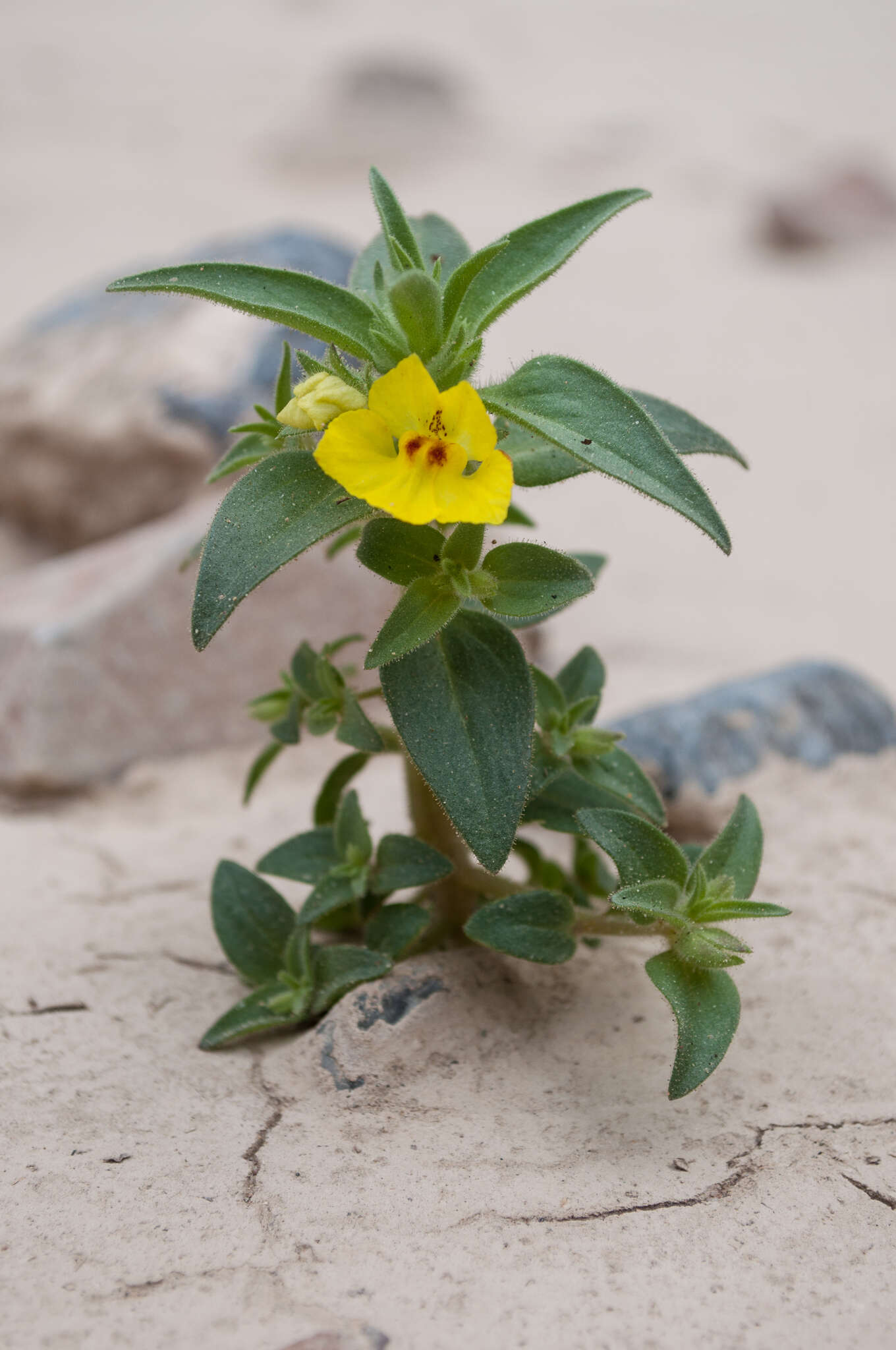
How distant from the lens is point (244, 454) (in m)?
1.78

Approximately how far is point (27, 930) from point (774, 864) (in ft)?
4.66

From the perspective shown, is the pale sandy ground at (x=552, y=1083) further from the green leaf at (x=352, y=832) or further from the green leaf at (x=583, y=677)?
the green leaf at (x=583, y=677)

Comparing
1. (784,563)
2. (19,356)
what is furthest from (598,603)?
(19,356)

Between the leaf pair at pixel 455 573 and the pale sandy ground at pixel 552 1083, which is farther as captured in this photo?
the leaf pair at pixel 455 573

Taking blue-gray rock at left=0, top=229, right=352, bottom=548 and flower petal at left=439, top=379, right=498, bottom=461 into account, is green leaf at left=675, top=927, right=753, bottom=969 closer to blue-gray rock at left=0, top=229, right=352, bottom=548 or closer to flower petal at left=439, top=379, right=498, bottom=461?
flower petal at left=439, top=379, right=498, bottom=461

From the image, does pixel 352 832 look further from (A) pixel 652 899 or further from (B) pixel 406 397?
(B) pixel 406 397

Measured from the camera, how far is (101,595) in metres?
3.20

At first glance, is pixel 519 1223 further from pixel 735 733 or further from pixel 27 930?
pixel 735 733

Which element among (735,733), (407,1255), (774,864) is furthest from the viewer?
(735,733)

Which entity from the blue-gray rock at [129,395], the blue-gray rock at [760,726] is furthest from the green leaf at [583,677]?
the blue-gray rock at [129,395]

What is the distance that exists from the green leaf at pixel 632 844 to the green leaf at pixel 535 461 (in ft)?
1.54

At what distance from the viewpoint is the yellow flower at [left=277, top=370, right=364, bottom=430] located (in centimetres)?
154

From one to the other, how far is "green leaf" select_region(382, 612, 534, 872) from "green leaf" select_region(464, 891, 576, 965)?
0.24m

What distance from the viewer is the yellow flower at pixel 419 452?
1444mm
